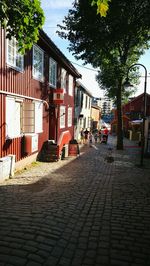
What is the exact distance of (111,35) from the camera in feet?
Answer: 63.5

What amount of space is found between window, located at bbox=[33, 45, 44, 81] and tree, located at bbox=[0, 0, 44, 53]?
729 centimetres

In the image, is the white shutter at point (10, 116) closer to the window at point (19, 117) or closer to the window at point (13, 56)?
the window at point (19, 117)

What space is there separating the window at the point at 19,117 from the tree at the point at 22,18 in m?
4.74

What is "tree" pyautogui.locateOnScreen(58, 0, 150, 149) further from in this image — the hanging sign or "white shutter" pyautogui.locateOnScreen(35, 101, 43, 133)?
"white shutter" pyautogui.locateOnScreen(35, 101, 43, 133)

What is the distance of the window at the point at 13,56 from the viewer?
31.1 feet

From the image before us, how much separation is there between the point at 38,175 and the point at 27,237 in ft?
18.4

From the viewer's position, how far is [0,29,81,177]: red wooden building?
933 cm

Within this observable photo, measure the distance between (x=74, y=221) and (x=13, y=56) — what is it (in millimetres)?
7078

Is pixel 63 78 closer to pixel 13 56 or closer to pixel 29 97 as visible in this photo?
pixel 29 97

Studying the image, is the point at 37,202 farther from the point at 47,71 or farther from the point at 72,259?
the point at 47,71

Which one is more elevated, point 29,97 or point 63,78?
point 63,78

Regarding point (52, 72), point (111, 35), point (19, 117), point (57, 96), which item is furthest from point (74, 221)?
point (111, 35)

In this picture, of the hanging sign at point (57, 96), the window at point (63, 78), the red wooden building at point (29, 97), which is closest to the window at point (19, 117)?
the red wooden building at point (29, 97)

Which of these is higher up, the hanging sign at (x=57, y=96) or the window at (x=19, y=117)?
the hanging sign at (x=57, y=96)
